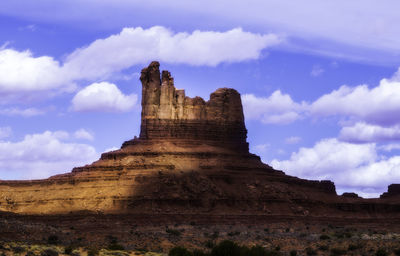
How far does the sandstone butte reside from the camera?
10925cm

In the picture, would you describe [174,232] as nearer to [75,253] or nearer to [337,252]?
[337,252]

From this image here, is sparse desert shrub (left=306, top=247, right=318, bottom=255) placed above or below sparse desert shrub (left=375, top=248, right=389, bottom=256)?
above

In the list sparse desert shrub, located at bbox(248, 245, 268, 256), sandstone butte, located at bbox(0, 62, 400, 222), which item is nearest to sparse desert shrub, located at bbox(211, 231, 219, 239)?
sandstone butte, located at bbox(0, 62, 400, 222)

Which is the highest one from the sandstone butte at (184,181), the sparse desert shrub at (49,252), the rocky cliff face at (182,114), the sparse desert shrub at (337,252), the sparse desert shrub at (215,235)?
the rocky cliff face at (182,114)

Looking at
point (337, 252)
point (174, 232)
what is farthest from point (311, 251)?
point (174, 232)

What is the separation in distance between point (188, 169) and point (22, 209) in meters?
17.1

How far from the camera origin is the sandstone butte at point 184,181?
358 feet

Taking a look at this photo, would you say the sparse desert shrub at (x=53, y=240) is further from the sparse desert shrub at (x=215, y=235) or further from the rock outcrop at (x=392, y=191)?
the rock outcrop at (x=392, y=191)

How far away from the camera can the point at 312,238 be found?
304 ft

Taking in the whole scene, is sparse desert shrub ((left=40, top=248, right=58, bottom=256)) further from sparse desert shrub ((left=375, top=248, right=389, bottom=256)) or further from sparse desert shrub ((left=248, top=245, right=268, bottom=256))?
sparse desert shrub ((left=375, top=248, right=389, bottom=256))

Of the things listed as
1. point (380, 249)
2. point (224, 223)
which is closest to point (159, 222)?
point (224, 223)

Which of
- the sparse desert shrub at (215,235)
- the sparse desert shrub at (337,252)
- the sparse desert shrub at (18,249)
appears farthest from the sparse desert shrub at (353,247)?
the sparse desert shrub at (18,249)

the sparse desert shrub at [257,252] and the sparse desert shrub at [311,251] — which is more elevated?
the sparse desert shrub at [311,251]

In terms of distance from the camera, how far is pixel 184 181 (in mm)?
111500
